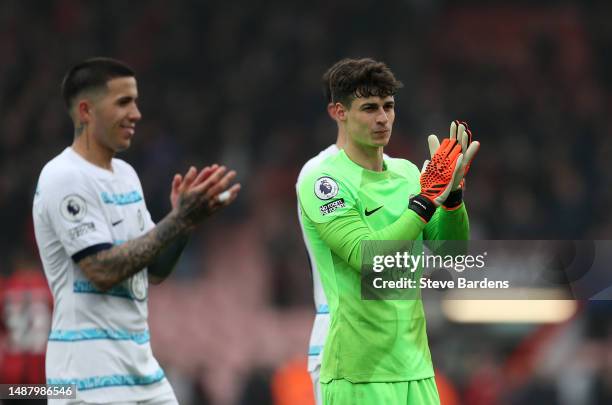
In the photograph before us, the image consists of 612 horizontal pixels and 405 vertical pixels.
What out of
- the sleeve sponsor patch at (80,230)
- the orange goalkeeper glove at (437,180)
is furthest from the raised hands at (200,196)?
the orange goalkeeper glove at (437,180)

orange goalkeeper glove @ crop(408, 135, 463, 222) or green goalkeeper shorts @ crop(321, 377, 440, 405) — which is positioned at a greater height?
orange goalkeeper glove @ crop(408, 135, 463, 222)

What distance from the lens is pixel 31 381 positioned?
9781mm

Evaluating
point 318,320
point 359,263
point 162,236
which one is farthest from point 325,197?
point 318,320

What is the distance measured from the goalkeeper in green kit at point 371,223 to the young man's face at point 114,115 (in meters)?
1.18

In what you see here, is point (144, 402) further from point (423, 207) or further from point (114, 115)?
point (423, 207)

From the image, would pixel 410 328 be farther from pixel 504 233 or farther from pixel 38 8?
pixel 38 8

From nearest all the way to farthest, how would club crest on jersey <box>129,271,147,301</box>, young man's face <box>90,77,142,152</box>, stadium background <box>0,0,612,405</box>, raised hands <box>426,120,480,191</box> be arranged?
raised hands <box>426,120,480,191</box> → club crest on jersey <box>129,271,147,301</box> → young man's face <box>90,77,142,152</box> → stadium background <box>0,0,612,405</box>

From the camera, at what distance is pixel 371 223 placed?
17.0ft

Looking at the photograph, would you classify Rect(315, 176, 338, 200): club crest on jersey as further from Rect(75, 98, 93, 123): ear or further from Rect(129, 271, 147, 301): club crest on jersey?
Rect(75, 98, 93, 123): ear

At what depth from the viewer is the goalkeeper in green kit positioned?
16.6 feet

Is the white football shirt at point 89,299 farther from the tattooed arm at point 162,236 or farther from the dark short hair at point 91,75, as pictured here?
the dark short hair at point 91,75

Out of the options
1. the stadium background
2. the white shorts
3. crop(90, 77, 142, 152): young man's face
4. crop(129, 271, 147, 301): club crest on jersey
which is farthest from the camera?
the stadium background
